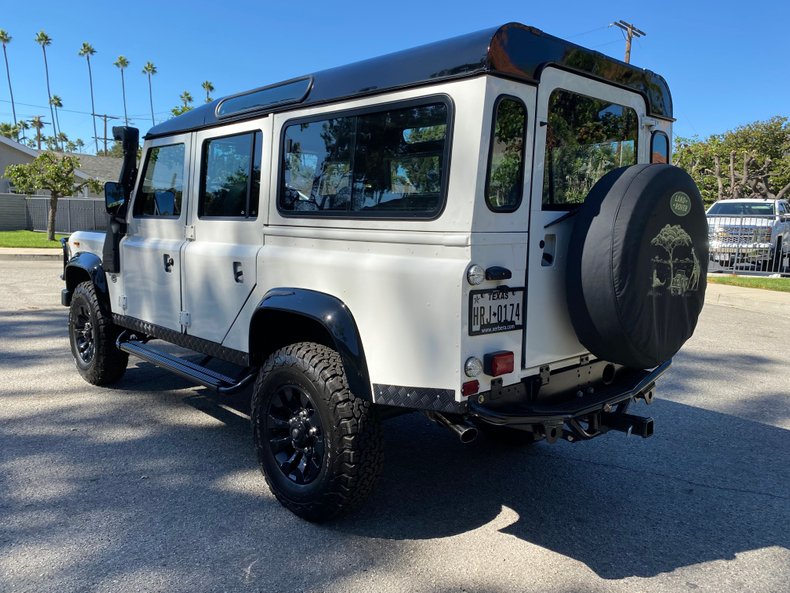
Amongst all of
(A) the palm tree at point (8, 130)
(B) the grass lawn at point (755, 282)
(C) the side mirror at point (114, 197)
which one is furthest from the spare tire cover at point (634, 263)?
(A) the palm tree at point (8, 130)

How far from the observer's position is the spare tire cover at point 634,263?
280 centimetres

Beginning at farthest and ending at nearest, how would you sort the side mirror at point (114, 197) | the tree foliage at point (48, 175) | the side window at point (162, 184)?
the tree foliage at point (48, 175) → the side mirror at point (114, 197) → the side window at point (162, 184)

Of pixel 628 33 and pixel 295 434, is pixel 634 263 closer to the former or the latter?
pixel 295 434

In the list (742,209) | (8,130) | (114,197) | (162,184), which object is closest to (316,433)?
Result: (162,184)

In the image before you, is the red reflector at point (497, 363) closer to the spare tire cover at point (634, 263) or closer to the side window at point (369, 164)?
the spare tire cover at point (634, 263)

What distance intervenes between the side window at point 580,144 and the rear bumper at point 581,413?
1.00 meters

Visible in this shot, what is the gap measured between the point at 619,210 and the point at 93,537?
9.76ft

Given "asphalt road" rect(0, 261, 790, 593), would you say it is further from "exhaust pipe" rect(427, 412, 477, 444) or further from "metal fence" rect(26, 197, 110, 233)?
"metal fence" rect(26, 197, 110, 233)

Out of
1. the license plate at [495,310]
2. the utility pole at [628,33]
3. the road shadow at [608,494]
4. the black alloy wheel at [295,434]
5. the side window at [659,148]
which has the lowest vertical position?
the road shadow at [608,494]

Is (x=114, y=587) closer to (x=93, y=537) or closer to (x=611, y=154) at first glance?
(x=93, y=537)

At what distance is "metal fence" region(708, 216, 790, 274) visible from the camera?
15.0 m

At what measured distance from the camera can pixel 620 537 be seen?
3188 mm

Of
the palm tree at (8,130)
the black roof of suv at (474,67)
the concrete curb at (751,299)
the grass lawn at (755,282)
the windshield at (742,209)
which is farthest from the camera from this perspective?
the palm tree at (8,130)

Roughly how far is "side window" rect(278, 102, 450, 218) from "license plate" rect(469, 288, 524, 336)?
1.47 feet
